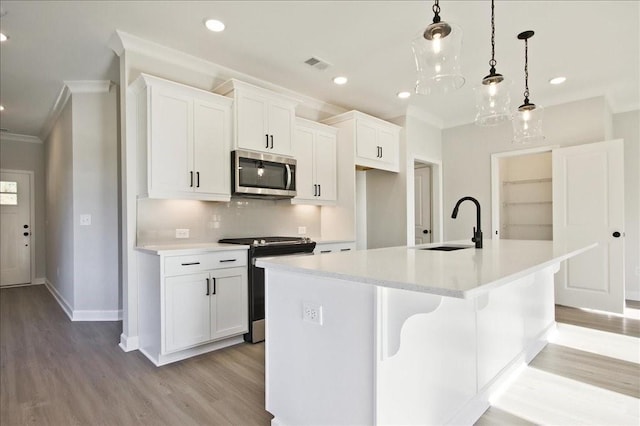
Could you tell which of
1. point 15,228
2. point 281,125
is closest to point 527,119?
point 281,125

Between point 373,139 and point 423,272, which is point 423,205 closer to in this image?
point 373,139

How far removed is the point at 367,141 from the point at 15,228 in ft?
20.1

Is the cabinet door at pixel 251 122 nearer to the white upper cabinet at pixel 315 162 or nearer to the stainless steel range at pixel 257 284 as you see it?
the white upper cabinet at pixel 315 162

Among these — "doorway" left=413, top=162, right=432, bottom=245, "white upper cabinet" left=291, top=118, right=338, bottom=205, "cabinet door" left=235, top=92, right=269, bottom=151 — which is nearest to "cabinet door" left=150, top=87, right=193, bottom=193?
"cabinet door" left=235, top=92, right=269, bottom=151

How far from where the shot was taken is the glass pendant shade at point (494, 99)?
8.09ft

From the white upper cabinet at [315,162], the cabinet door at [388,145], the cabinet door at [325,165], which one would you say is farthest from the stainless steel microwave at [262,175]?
the cabinet door at [388,145]

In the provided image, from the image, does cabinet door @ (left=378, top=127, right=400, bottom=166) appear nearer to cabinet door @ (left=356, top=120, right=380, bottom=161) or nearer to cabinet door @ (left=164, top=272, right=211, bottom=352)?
cabinet door @ (left=356, top=120, right=380, bottom=161)

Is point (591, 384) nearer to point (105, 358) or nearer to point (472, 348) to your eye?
point (472, 348)

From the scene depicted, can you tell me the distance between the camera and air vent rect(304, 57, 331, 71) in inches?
134

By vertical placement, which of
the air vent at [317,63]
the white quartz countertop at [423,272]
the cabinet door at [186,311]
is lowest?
the cabinet door at [186,311]

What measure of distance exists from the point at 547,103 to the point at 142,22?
471 cm

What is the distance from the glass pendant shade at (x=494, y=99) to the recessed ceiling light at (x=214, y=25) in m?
2.02

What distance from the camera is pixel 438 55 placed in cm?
189

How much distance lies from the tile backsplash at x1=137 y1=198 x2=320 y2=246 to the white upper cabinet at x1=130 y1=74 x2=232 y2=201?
1.03 feet
